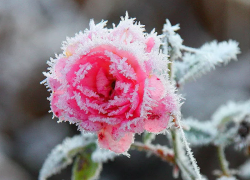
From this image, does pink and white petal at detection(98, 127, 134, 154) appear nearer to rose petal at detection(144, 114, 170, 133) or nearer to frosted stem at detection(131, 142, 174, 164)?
rose petal at detection(144, 114, 170, 133)

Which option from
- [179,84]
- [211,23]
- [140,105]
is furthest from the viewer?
[211,23]

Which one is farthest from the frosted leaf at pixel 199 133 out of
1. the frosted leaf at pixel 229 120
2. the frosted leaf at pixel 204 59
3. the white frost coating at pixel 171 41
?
the white frost coating at pixel 171 41

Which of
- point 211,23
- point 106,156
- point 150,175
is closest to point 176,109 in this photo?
point 106,156

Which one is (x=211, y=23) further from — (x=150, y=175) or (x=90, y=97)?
(x=90, y=97)

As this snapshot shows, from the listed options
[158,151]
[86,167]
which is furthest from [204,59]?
[86,167]

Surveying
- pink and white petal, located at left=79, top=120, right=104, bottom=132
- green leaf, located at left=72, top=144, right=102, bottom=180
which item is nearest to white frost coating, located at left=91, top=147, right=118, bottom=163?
green leaf, located at left=72, top=144, right=102, bottom=180

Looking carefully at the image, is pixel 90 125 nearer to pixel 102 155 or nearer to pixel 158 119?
pixel 158 119
